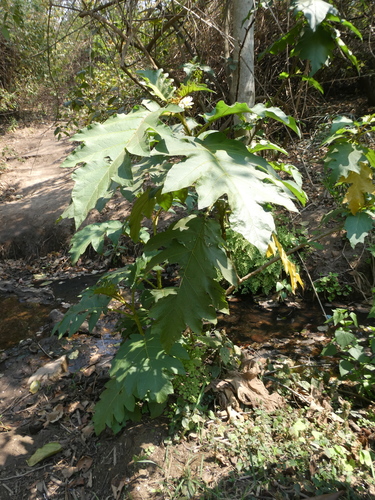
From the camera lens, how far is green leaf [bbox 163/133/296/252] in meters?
1.15

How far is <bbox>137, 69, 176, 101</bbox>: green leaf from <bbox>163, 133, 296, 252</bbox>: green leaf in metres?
0.40

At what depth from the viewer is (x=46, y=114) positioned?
11.9 metres

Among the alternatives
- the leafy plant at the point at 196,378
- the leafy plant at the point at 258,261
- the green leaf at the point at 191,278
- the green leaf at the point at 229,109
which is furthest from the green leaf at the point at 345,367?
the leafy plant at the point at 258,261

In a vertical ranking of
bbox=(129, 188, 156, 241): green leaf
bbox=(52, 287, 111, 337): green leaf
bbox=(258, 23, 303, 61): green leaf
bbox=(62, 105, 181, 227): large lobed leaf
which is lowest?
bbox=(52, 287, 111, 337): green leaf

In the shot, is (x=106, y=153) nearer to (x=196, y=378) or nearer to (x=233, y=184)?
(x=233, y=184)

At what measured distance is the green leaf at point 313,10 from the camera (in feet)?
4.55

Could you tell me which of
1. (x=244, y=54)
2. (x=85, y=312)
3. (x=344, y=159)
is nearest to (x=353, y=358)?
(x=344, y=159)

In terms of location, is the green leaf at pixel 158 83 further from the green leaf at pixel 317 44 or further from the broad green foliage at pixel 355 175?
the broad green foliage at pixel 355 175

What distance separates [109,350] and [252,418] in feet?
5.92

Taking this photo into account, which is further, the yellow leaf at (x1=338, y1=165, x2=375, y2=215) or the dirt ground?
the dirt ground

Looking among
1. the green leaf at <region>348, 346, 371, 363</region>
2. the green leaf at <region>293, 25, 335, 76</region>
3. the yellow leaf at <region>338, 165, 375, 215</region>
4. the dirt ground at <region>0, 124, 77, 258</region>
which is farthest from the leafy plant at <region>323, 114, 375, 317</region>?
the dirt ground at <region>0, 124, 77, 258</region>

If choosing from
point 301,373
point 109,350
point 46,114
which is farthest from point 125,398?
point 46,114

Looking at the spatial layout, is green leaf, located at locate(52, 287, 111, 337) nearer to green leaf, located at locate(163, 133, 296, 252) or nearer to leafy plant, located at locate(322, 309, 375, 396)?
green leaf, located at locate(163, 133, 296, 252)

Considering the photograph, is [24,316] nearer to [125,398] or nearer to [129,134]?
[125,398]
